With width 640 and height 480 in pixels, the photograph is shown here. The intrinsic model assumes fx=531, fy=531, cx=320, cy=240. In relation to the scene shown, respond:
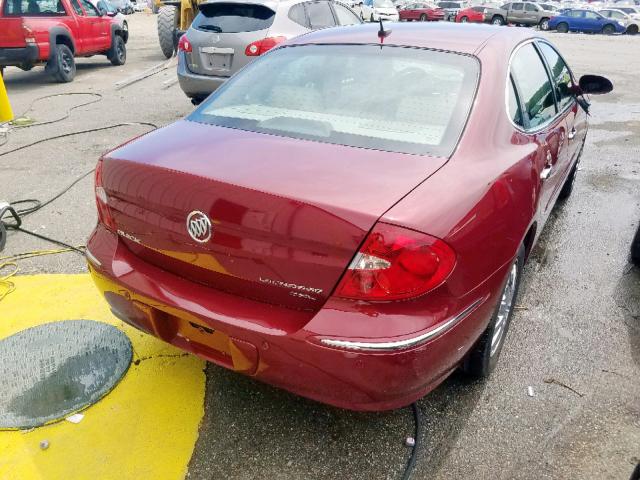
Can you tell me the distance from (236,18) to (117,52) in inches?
285

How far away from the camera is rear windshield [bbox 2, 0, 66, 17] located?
32.3ft

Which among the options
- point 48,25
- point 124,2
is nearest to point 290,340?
point 48,25

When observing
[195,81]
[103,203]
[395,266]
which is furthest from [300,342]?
[195,81]

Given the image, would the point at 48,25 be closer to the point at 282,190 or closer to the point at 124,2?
the point at 282,190

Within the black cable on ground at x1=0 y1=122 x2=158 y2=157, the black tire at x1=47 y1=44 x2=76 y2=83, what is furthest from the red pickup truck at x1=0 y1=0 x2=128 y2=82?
the black cable on ground at x1=0 y1=122 x2=158 y2=157

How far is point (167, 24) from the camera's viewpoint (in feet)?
43.4

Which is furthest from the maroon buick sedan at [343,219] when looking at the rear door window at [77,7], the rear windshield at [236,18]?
the rear door window at [77,7]

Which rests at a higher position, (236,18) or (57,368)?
(236,18)

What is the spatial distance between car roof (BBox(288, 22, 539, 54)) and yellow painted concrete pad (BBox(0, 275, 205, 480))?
190cm

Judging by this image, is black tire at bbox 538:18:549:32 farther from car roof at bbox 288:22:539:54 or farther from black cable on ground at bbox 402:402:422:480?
black cable on ground at bbox 402:402:422:480

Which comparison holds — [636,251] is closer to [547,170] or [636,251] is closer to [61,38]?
[547,170]

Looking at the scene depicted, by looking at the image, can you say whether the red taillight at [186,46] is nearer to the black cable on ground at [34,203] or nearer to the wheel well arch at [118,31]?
the black cable on ground at [34,203]

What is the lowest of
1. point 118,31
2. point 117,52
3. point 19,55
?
point 117,52

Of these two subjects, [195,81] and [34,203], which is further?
[195,81]
